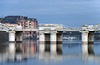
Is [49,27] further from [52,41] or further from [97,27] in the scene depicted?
[97,27]

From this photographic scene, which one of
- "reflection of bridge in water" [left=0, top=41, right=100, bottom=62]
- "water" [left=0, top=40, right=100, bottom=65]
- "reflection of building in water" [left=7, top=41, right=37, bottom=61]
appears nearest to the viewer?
"water" [left=0, top=40, right=100, bottom=65]

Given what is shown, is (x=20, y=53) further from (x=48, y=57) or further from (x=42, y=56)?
(x=48, y=57)

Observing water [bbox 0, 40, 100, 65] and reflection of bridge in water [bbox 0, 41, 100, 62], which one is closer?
water [bbox 0, 40, 100, 65]

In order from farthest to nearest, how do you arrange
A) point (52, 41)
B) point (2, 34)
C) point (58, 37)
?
point (2, 34)
point (58, 37)
point (52, 41)

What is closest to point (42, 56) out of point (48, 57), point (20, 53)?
point (48, 57)

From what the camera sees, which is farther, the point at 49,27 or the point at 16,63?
the point at 49,27

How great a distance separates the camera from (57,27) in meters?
115

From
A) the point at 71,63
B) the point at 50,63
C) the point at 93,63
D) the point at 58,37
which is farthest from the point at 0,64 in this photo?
the point at 58,37

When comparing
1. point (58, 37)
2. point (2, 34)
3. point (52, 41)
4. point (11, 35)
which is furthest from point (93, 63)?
point (2, 34)

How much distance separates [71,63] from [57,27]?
231ft

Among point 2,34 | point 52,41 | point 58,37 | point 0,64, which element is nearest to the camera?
point 0,64

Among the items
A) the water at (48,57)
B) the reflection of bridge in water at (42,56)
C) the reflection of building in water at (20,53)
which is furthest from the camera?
the reflection of building in water at (20,53)

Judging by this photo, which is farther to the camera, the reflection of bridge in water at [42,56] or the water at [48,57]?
the reflection of bridge in water at [42,56]

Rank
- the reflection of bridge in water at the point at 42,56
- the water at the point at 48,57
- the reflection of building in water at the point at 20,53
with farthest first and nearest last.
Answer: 1. the reflection of building in water at the point at 20,53
2. the reflection of bridge in water at the point at 42,56
3. the water at the point at 48,57
